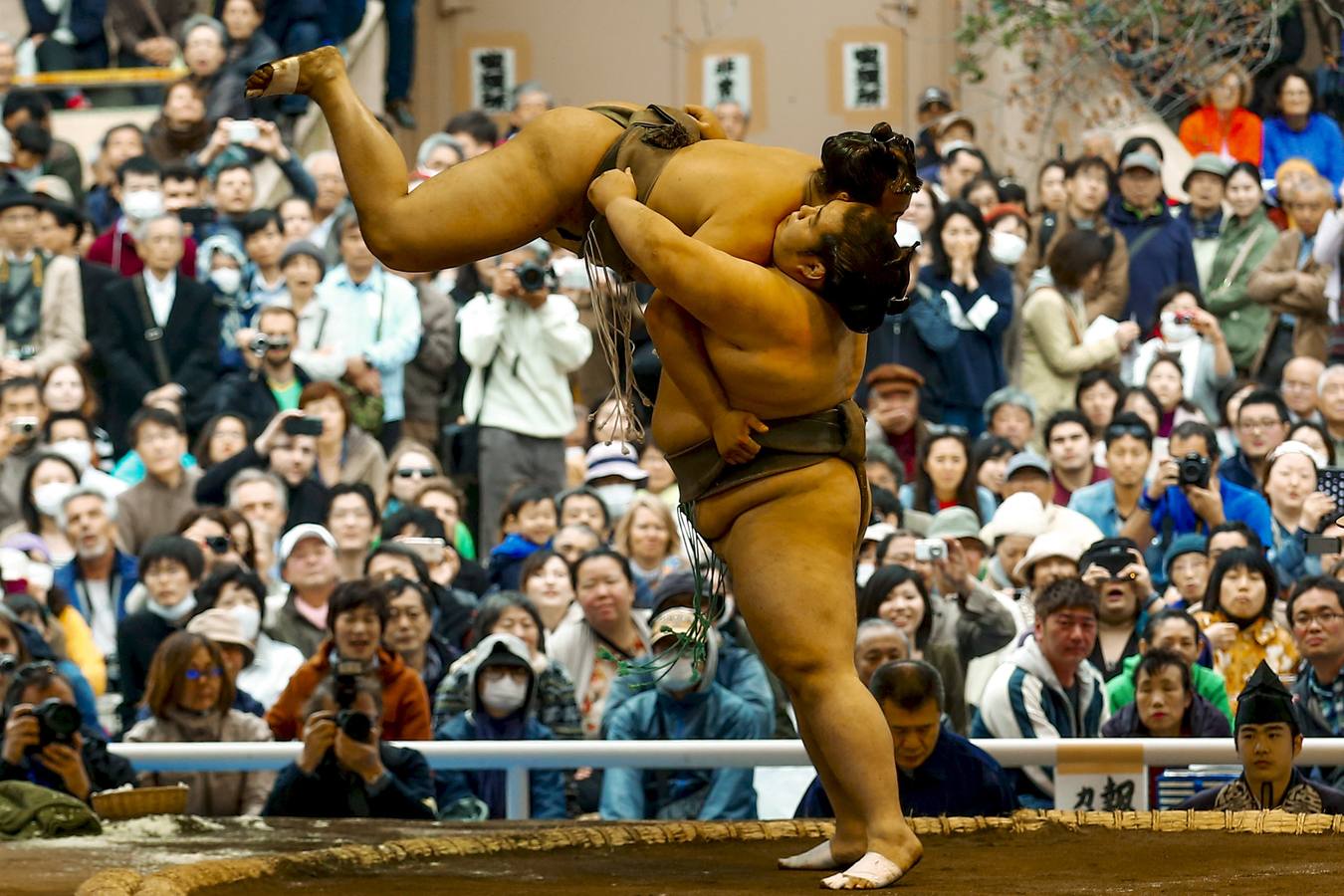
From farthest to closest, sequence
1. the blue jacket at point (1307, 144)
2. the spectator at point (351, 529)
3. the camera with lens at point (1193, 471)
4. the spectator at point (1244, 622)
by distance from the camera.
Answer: the blue jacket at point (1307, 144) < the spectator at point (351, 529) < the camera with lens at point (1193, 471) < the spectator at point (1244, 622)

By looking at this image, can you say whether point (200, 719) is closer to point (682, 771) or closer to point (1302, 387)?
point (682, 771)

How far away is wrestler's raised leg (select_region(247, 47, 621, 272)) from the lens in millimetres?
4113

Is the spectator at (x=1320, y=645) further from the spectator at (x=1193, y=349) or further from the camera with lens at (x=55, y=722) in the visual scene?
the camera with lens at (x=55, y=722)

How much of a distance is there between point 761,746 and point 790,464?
1155 millimetres

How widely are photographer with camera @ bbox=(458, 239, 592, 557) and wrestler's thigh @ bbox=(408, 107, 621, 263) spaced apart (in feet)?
12.1

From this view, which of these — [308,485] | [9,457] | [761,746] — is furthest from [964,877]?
[9,457]

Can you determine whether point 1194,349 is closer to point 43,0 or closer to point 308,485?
point 308,485

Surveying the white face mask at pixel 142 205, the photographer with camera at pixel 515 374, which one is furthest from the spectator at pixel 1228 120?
the white face mask at pixel 142 205

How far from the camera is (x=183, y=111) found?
9859 millimetres

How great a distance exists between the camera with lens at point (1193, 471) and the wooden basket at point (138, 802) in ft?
9.85

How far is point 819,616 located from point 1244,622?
250 centimetres

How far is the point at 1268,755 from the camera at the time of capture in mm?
4887

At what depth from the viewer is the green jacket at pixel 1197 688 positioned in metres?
5.74

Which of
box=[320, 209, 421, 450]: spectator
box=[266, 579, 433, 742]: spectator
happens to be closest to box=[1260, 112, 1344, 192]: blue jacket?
box=[320, 209, 421, 450]: spectator
